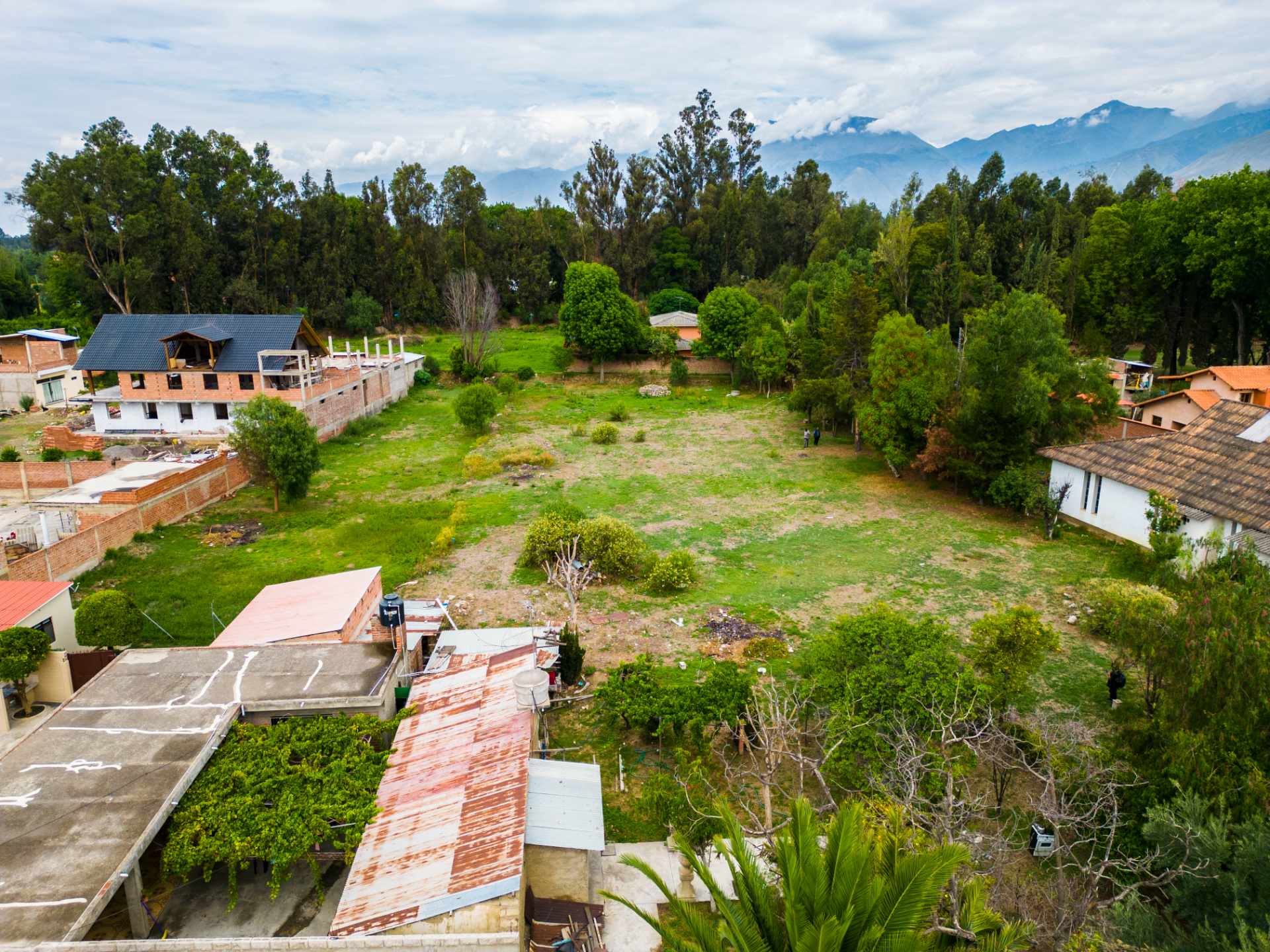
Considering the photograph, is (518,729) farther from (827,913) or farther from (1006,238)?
(1006,238)

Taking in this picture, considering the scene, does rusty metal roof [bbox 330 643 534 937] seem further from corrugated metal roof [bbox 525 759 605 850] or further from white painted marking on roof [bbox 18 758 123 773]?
white painted marking on roof [bbox 18 758 123 773]

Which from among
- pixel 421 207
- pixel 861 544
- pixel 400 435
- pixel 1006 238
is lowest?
pixel 861 544

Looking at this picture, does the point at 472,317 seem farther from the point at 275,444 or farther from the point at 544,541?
the point at 544,541

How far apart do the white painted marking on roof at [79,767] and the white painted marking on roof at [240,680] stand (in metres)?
1.77

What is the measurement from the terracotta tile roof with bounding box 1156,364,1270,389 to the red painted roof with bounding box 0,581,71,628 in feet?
126

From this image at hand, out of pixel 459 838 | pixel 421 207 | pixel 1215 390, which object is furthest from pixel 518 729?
pixel 421 207

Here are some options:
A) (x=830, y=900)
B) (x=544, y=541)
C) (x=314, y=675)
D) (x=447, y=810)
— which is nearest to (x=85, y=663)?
(x=314, y=675)

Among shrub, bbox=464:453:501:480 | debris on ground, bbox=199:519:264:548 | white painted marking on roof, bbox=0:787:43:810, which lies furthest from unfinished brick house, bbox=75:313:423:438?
white painted marking on roof, bbox=0:787:43:810

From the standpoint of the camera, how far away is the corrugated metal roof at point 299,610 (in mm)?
14852

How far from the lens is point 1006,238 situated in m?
53.3

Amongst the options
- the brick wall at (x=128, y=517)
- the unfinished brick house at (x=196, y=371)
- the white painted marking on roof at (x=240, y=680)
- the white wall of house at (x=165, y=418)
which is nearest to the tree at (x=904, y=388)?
the white painted marking on roof at (x=240, y=680)

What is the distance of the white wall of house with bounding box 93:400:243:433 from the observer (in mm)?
34312

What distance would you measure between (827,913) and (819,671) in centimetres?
665

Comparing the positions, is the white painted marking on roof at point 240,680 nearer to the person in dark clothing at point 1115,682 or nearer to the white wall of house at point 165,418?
the person in dark clothing at point 1115,682
